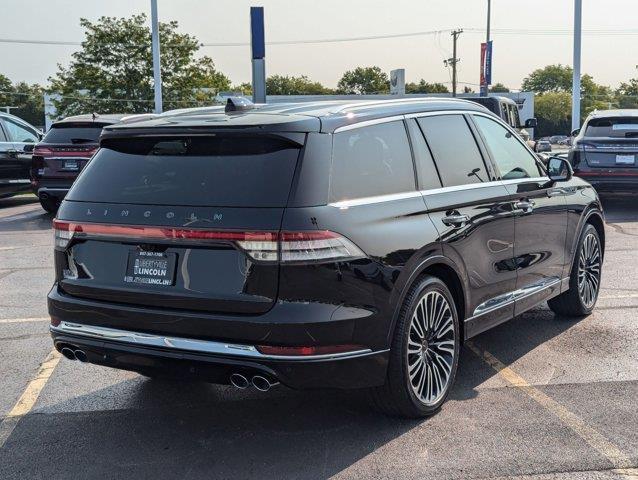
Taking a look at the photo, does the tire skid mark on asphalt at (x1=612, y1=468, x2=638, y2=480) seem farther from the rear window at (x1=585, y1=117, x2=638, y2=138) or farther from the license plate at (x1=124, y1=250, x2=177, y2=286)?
the rear window at (x1=585, y1=117, x2=638, y2=138)

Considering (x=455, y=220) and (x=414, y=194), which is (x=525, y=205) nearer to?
(x=455, y=220)

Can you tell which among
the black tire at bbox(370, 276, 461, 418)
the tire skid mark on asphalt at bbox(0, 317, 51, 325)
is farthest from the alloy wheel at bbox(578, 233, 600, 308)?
the tire skid mark on asphalt at bbox(0, 317, 51, 325)

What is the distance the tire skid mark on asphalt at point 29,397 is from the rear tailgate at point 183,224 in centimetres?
89

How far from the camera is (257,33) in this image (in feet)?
60.7

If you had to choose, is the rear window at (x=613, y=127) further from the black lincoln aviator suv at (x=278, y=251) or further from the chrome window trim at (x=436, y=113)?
the black lincoln aviator suv at (x=278, y=251)

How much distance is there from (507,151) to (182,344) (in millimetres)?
2943

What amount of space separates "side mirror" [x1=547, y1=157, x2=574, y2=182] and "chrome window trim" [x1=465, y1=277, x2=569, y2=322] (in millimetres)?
797

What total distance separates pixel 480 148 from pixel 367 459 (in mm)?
2316

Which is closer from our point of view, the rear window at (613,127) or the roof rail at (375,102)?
the roof rail at (375,102)

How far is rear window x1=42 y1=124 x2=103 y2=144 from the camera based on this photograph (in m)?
13.2

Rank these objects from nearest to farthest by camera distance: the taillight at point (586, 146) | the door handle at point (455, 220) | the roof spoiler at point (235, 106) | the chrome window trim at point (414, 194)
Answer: the chrome window trim at point (414, 194) < the roof spoiler at point (235, 106) < the door handle at point (455, 220) < the taillight at point (586, 146)

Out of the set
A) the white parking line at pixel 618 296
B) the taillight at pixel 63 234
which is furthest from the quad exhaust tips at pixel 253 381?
the white parking line at pixel 618 296

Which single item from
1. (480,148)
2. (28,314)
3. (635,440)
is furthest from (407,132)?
(28,314)

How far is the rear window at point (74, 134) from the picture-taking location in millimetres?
13219
